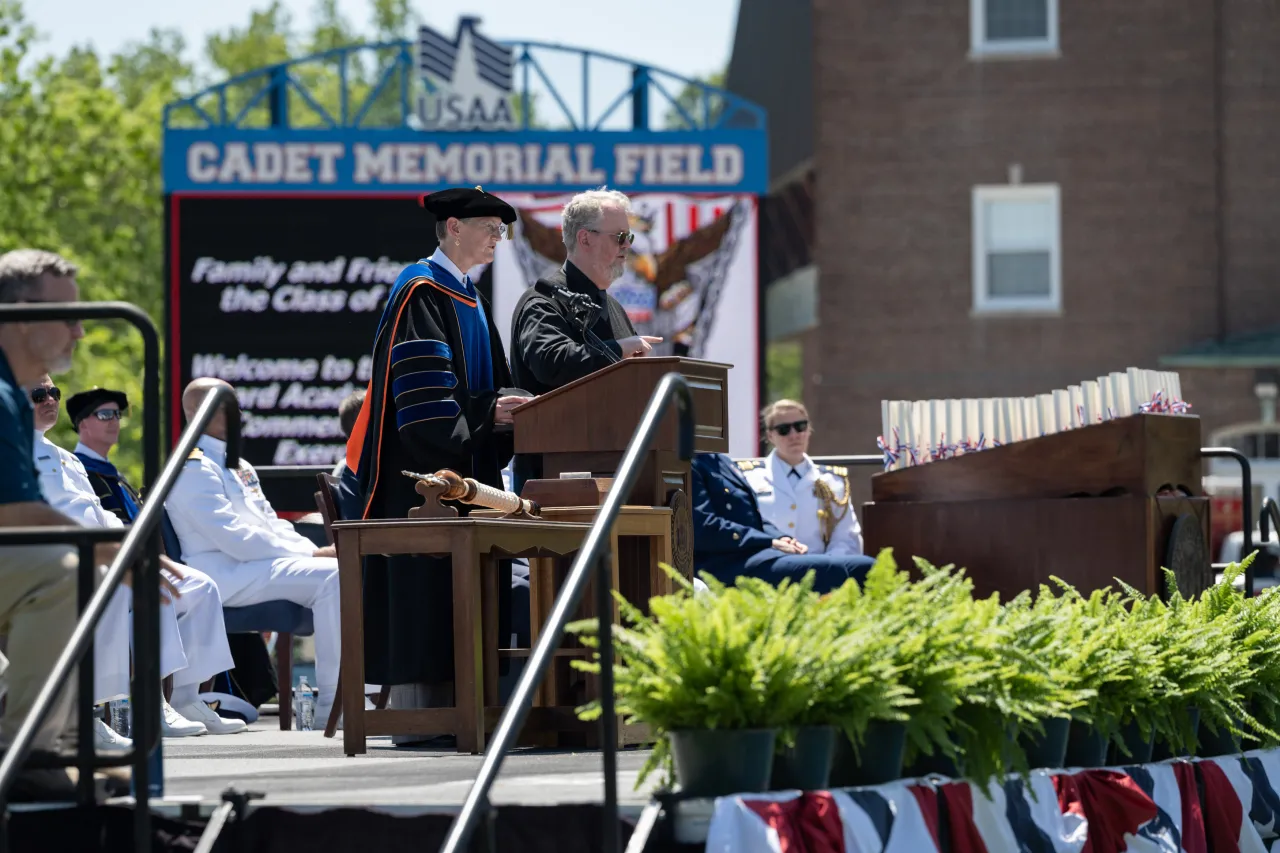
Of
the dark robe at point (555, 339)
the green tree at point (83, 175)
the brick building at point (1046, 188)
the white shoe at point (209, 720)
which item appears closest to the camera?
the dark robe at point (555, 339)

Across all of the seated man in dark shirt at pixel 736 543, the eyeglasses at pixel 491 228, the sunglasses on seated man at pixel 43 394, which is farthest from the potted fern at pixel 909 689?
the sunglasses on seated man at pixel 43 394

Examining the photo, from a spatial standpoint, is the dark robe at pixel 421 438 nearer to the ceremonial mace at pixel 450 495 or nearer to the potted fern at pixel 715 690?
the ceremonial mace at pixel 450 495

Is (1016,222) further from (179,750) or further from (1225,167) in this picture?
(179,750)

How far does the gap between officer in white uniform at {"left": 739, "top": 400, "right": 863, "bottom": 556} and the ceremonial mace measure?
3700mm

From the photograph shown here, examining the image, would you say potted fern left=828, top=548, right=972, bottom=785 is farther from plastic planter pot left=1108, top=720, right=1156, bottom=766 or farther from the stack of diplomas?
the stack of diplomas

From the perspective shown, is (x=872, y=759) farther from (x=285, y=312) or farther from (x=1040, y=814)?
(x=285, y=312)

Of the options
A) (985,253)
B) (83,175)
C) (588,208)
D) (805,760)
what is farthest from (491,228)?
(83,175)

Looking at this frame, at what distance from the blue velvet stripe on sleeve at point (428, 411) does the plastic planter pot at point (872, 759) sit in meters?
2.25

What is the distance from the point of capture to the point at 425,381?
704cm

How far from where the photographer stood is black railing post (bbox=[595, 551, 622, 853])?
15.2 ft

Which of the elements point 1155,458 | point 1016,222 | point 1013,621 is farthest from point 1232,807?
point 1016,222

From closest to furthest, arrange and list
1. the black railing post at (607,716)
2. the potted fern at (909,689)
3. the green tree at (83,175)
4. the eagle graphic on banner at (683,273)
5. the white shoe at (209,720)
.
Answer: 1. the black railing post at (607,716)
2. the potted fern at (909,689)
3. the white shoe at (209,720)
4. the eagle graphic on banner at (683,273)
5. the green tree at (83,175)

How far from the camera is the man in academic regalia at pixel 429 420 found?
274 inches

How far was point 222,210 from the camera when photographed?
20344mm
